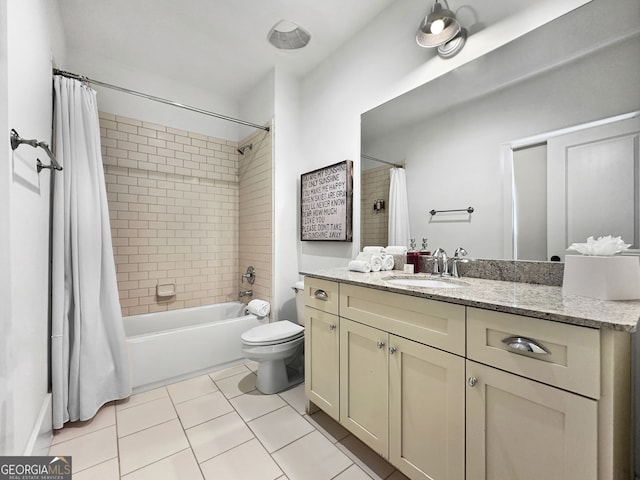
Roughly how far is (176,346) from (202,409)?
0.57 meters

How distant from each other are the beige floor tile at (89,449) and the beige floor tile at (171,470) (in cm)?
24

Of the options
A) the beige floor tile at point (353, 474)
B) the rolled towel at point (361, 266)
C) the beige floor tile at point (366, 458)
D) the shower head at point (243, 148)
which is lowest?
the beige floor tile at point (366, 458)

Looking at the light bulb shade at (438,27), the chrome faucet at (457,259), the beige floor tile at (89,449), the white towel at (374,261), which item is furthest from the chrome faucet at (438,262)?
the beige floor tile at (89,449)

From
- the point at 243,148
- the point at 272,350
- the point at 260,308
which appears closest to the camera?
the point at 272,350

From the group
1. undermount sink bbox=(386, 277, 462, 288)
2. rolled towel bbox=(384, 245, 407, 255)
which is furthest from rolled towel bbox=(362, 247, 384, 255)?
undermount sink bbox=(386, 277, 462, 288)

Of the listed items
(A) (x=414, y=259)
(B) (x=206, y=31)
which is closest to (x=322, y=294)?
(A) (x=414, y=259)

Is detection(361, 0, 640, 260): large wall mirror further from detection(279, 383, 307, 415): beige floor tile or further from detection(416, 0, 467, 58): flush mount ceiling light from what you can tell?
detection(279, 383, 307, 415): beige floor tile

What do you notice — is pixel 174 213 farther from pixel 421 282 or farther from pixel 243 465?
pixel 421 282

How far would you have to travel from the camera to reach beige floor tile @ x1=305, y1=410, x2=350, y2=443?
1.60 meters

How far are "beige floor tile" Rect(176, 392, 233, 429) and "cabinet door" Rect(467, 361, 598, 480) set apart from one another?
1539mm

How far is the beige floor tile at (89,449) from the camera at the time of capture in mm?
1428

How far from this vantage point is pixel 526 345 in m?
0.83

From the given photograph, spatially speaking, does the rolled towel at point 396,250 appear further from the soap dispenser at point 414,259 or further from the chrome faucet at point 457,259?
the chrome faucet at point 457,259

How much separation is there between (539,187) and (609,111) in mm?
363
